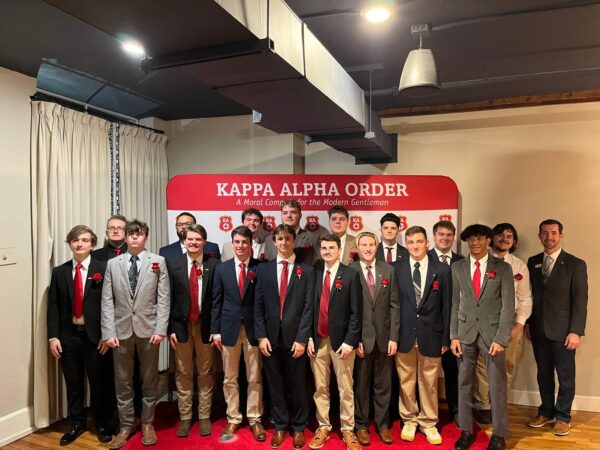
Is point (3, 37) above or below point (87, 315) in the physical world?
above

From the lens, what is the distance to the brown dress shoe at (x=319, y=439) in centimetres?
317

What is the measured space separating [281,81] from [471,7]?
3.71 feet

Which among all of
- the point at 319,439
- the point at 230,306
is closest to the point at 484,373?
the point at 319,439

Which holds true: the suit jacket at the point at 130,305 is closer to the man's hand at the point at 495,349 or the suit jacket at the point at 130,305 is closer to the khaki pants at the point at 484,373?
the man's hand at the point at 495,349

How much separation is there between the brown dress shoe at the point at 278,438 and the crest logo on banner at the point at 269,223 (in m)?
1.72

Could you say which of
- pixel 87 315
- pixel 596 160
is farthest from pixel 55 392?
pixel 596 160

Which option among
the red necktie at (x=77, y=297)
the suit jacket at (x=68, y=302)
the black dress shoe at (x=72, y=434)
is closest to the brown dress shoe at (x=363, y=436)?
the suit jacket at (x=68, y=302)

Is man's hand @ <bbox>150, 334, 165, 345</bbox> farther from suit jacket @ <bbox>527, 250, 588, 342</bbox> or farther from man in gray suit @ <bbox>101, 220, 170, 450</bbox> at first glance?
suit jacket @ <bbox>527, 250, 588, 342</bbox>

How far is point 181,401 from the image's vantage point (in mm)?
3463

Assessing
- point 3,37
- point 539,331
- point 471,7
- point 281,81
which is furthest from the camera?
point 539,331

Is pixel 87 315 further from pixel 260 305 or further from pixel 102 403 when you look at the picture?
pixel 260 305

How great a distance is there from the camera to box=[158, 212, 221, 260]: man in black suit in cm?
382

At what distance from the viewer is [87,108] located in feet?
14.1

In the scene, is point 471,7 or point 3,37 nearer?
point 471,7
